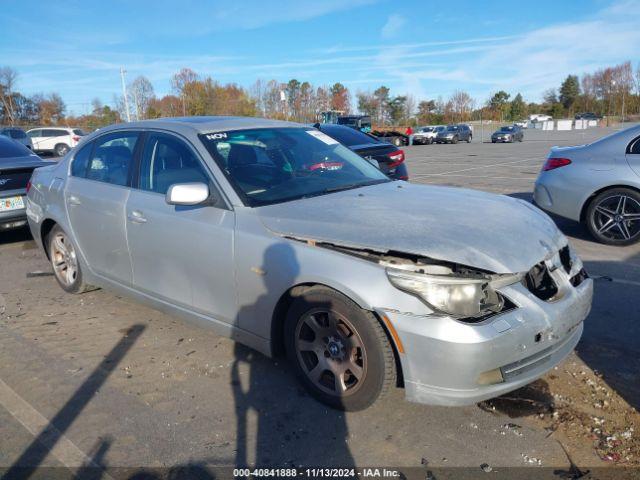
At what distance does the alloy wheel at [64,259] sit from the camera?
16.1 ft

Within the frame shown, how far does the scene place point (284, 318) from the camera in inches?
124

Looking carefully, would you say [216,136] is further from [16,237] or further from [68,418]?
[16,237]

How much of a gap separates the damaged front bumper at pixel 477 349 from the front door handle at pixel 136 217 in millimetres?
2123

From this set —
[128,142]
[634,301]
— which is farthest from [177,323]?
[634,301]

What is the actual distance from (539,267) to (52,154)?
35133mm

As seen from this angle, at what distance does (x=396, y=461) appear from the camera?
2559mm

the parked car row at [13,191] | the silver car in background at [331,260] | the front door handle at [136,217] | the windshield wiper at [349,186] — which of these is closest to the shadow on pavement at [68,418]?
the silver car in background at [331,260]

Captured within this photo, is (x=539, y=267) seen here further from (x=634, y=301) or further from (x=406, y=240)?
(x=634, y=301)

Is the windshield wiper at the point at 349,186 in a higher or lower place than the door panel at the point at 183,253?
higher

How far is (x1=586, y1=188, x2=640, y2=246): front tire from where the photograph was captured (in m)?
6.08

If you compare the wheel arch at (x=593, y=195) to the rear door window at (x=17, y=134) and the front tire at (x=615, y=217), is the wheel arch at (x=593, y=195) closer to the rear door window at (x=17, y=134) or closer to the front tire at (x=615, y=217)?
the front tire at (x=615, y=217)

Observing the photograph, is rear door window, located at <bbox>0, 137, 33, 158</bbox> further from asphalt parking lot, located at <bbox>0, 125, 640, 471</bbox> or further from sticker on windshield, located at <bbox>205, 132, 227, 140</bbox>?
sticker on windshield, located at <bbox>205, 132, 227, 140</bbox>

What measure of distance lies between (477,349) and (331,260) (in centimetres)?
87

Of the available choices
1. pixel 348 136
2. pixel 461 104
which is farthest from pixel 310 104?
pixel 348 136
